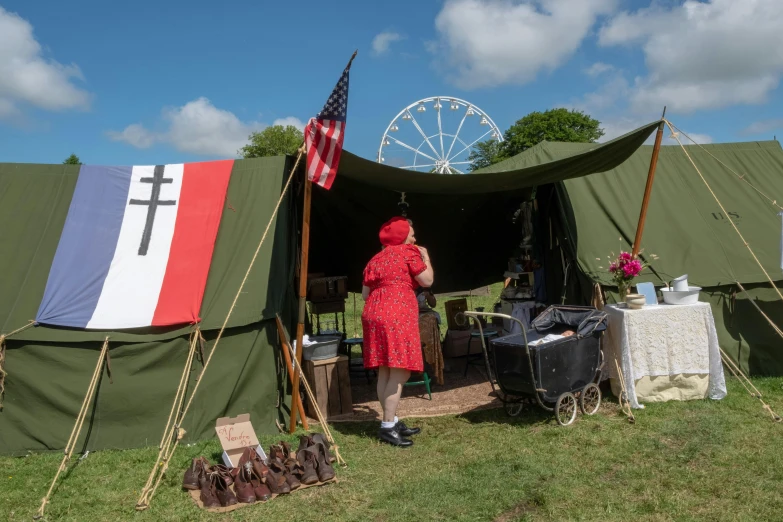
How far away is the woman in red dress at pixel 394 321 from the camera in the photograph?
3.96 m

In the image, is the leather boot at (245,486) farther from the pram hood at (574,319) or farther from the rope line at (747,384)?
the rope line at (747,384)

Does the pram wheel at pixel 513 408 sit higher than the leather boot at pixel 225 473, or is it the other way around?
the pram wheel at pixel 513 408

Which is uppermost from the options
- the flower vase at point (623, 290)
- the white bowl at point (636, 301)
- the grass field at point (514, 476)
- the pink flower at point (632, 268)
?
the pink flower at point (632, 268)

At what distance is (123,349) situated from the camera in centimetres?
401

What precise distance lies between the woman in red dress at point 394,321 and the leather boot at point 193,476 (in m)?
1.17

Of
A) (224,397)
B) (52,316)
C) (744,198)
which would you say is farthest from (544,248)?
(52,316)

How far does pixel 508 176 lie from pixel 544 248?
1.70 meters

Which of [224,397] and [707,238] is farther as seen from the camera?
[707,238]

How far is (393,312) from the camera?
157 inches

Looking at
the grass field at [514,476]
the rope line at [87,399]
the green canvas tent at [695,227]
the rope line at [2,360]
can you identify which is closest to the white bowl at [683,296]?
the green canvas tent at [695,227]

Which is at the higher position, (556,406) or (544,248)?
(544,248)

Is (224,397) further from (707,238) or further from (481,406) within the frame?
(707,238)

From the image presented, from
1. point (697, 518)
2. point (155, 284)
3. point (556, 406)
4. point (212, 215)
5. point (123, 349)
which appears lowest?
point (697, 518)

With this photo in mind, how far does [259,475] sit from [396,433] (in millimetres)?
1011
